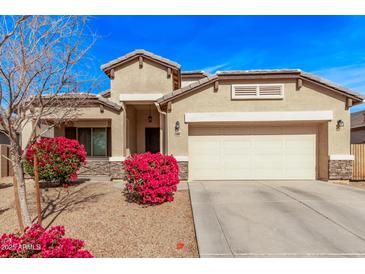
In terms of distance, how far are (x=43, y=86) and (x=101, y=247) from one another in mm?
3523

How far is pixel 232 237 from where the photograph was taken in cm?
380

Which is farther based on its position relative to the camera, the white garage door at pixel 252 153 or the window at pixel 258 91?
the white garage door at pixel 252 153

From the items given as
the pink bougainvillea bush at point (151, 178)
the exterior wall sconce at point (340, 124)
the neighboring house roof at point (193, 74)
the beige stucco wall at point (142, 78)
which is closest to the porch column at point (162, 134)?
the beige stucco wall at point (142, 78)

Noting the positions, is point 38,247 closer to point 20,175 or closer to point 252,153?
point 20,175

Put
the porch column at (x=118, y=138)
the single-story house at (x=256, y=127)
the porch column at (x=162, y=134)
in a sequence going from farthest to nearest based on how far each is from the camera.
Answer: the porch column at (x=118, y=138)
the porch column at (x=162, y=134)
the single-story house at (x=256, y=127)

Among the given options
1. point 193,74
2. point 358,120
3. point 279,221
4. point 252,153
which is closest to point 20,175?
point 279,221

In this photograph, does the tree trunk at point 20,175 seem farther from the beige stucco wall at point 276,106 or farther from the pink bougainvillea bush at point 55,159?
the beige stucco wall at point 276,106

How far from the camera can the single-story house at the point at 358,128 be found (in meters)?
15.6

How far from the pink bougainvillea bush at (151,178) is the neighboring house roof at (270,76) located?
3.63 m

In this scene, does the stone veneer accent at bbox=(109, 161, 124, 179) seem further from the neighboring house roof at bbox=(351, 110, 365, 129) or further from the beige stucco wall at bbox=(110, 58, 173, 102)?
the neighboring house roof at bbox=(351, 110, 365, 129)

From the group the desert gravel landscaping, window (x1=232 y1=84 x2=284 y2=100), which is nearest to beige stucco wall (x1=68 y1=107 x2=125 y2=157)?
the desert gravel landscaping

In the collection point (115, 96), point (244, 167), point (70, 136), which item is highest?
point (115, 96)
